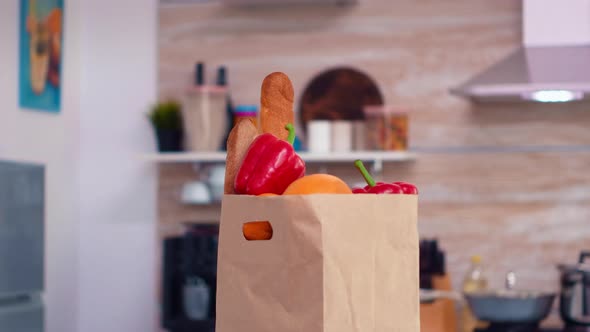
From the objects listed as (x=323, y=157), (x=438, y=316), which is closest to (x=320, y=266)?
(x=438, y=316)

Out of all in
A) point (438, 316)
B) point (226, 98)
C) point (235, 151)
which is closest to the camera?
point (235, 151)

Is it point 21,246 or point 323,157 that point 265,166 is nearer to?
point 21,246

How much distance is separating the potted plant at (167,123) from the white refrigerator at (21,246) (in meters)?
0.84

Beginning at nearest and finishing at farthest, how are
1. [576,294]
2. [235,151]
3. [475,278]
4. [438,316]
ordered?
[235,151], [438,316], [576,294], [475,278]

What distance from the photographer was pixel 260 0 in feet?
13.4

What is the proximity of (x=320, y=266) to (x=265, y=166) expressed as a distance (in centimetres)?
15

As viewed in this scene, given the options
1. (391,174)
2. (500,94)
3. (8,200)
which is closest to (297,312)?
(8,200)

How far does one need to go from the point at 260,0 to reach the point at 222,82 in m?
0.37

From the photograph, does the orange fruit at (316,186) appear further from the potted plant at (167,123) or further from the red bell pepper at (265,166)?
the potted plant at (167,123)

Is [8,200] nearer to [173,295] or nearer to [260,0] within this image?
[173,295]

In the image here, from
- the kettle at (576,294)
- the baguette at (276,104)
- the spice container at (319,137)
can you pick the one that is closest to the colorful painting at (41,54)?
the spice container at (319,137)

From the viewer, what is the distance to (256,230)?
42.4 inches

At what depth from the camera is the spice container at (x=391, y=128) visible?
3932 mm

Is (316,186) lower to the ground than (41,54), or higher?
lower
